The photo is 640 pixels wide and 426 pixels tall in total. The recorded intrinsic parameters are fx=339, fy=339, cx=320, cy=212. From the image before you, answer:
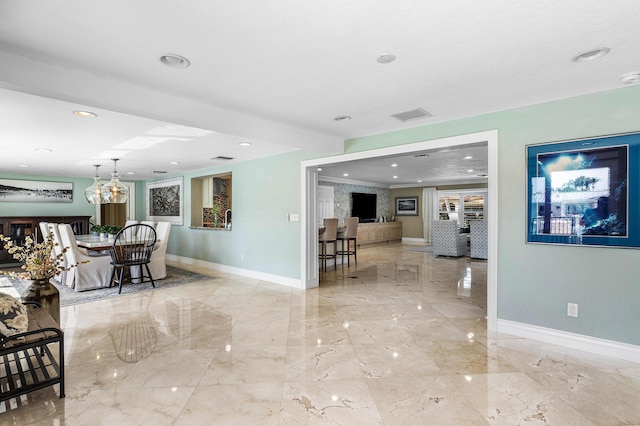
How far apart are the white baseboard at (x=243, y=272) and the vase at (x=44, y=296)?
307cm

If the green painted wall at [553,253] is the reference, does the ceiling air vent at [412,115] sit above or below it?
above

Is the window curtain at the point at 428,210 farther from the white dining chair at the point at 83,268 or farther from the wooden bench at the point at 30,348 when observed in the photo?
the wooden bench at the point at 30,348

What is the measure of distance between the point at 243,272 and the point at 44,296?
3.53 meters

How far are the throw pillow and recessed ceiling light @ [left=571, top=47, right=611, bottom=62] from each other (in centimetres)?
398

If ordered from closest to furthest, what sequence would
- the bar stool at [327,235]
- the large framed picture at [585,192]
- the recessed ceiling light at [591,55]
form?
the recessed ceiling light at [591,55] < the large framed picture at [585,192] < the bar stool at [327,235]

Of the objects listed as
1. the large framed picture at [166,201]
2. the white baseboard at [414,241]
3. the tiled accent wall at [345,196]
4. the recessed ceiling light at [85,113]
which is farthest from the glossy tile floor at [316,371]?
the white baseboard at [414,241]

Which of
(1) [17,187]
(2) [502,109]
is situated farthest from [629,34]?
(1) [17,187]

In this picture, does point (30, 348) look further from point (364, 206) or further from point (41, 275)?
point (364, 206)

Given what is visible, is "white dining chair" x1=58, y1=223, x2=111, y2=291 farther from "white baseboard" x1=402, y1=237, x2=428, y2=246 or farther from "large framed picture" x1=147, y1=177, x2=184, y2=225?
"white baseboard" x1=402, y1=237, x2=428, y2=246

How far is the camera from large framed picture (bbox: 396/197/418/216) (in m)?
12.7

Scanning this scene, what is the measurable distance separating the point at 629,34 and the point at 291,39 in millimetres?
1936

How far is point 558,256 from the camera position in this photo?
10.2 ft

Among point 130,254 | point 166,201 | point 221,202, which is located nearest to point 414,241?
point 221,202

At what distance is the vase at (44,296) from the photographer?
296 cm
